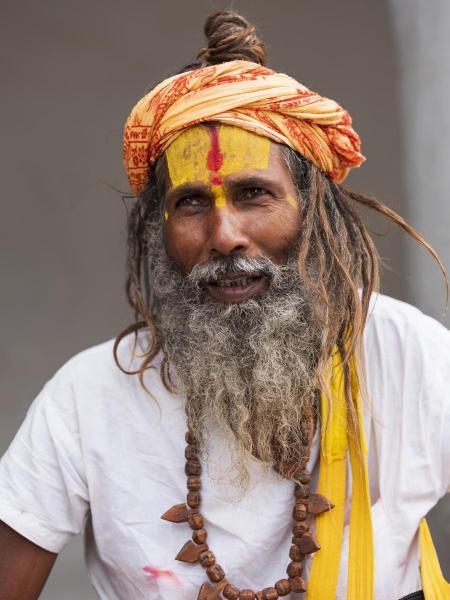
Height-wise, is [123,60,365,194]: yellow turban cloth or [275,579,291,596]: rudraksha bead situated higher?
[123,60,365,194]: yellow turban cloth

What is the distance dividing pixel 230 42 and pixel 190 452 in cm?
116

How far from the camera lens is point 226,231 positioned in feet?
8.25

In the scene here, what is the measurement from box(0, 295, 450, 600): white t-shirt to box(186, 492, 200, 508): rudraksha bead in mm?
30

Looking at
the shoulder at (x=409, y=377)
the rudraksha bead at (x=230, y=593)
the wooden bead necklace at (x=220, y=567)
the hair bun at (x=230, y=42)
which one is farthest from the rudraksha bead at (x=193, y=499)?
the hair bun at (x=230, y=42)

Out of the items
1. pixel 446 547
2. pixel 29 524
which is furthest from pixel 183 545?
pixel 446 547

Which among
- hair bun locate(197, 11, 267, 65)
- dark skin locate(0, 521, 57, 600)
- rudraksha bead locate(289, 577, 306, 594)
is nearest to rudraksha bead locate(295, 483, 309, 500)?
rudraksha bead locate(289, 577, 306, 594)

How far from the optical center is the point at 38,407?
2693mm

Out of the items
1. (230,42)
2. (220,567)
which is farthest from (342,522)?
(230,42)

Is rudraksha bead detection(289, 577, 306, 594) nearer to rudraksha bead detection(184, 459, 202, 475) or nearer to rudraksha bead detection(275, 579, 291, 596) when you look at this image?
rudraksha bead detection(275, 579, 291, 596)

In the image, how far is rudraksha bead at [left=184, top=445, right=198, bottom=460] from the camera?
258cm

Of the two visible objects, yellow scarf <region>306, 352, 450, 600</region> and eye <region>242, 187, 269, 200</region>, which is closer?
yellow scarf <region>306, 352, 450, 600</region>

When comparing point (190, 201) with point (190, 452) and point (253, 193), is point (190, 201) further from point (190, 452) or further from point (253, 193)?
point (190, 452)

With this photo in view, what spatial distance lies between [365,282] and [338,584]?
2.68 feet

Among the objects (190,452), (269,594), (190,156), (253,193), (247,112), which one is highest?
(247,112)
